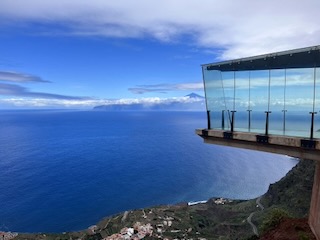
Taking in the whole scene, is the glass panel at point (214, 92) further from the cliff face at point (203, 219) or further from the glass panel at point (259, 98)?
the cliff face at point (203, 219)

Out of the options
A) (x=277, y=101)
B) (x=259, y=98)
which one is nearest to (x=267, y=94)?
(x=259, y=98)

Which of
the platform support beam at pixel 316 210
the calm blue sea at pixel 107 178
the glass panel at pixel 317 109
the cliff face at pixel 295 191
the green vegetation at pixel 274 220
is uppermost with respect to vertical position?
the glass panel at pixel 317 109

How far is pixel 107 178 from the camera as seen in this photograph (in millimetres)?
97625

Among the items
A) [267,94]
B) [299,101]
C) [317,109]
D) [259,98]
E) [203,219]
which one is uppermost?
[267,94]

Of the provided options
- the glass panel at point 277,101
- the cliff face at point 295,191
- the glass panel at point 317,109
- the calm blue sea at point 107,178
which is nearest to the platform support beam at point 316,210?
the glass panel at point 317,109

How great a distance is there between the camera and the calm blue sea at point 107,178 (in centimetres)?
7100

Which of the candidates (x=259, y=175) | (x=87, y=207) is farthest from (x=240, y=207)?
(x=259, y=175)

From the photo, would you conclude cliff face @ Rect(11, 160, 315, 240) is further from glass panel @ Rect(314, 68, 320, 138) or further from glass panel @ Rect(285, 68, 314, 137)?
glass panel @ Rect(314, 68, 320, 138)

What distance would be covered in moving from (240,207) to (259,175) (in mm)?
44545

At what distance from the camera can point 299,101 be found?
12.9 meters

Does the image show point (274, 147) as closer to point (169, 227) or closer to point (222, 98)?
point (222, 98)

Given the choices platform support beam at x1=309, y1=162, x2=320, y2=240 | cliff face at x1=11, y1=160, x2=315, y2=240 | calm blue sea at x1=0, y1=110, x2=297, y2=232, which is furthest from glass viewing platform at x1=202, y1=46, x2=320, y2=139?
calm blue sea at x1=0, y1=110, x2=297, y2=232

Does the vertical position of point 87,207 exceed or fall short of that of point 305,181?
it falls short

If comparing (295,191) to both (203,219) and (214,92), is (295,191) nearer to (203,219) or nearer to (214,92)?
(203,219)
